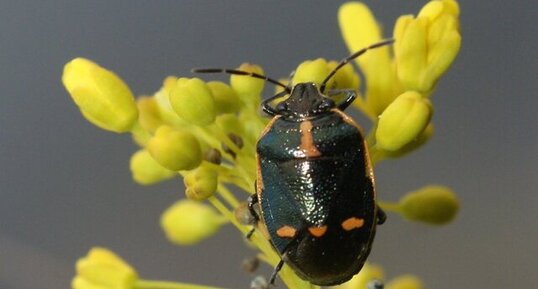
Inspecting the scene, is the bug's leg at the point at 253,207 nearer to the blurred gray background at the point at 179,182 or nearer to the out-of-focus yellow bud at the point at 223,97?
the out-of-focus yellow bud at the point at 223,97

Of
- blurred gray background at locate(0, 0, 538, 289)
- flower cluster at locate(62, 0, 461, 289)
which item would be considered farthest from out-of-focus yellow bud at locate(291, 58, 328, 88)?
blurred gray background at locate(0, 0, 538, 289)

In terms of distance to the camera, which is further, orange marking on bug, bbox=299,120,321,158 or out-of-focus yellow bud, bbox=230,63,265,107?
out-of-focus yellow bud, bbox=230,63,265,107

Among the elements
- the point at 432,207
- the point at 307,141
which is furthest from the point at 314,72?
the point at 432,207

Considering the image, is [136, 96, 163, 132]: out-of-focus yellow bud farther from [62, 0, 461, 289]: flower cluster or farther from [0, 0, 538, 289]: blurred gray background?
[0, 0, 538, 289]: blurred gray background

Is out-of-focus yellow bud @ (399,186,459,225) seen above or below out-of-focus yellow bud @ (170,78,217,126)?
below

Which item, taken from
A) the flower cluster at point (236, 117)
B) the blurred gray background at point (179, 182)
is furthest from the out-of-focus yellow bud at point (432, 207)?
the blurred gray background at point (179, 182)

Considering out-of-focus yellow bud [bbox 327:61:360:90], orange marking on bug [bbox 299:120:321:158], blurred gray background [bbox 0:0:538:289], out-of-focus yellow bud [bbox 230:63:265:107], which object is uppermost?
out-of-focus yellow bud [bbox 230:63:265:107]
